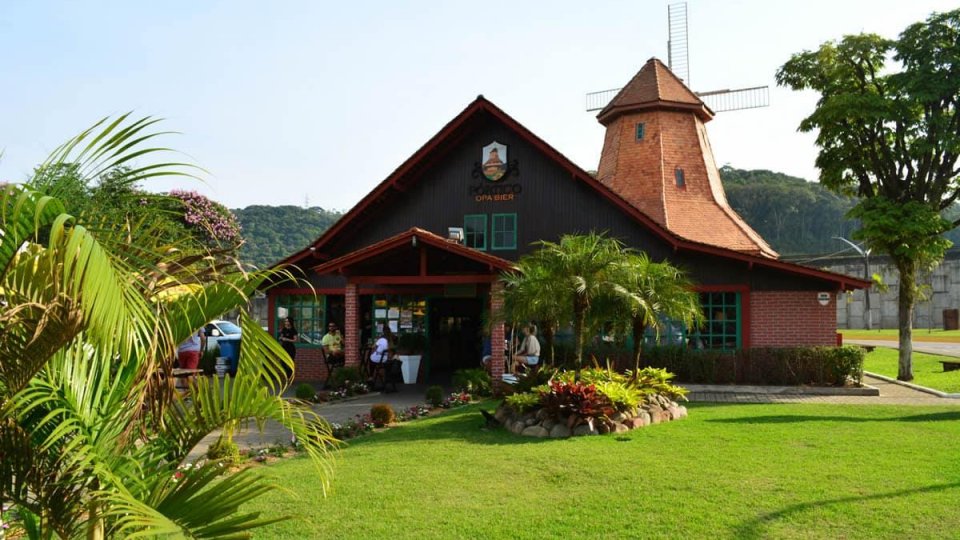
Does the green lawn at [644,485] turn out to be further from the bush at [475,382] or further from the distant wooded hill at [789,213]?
the distant wooded hill at [789,213]

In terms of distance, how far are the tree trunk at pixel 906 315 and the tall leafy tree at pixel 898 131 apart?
0.02 metres

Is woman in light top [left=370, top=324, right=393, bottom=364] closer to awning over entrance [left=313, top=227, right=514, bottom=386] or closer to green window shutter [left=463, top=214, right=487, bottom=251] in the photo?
awning over entrance [left=313, top=227, right=514, bottom=386]

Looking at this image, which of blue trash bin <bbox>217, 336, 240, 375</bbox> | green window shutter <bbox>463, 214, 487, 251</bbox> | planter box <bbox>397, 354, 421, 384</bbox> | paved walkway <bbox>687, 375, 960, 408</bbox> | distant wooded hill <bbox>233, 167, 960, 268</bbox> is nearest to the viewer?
paved walkway <bbox>687, 375, 960, 408</bbox>

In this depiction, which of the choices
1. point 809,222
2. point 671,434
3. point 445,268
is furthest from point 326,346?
point 809,222

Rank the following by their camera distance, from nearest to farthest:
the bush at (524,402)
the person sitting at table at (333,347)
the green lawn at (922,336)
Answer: the bush at (524,402)
the person sitting at table at (333,347)
the green lawn at (922,336)

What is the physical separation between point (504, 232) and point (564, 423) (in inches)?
356

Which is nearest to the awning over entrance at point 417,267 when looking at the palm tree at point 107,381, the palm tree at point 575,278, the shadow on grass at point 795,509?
the palm tree at point 575,278

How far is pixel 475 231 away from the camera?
1883 cm

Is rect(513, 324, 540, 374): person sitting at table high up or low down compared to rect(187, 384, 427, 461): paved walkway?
up

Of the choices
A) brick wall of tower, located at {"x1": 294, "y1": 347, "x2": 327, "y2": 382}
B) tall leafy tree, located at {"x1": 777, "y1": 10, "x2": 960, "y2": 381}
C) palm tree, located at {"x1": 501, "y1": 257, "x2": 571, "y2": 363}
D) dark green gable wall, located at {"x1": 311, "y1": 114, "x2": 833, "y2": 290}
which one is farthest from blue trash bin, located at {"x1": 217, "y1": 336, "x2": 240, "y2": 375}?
tall leafy tree, located at {"x1": 777, "y1": 10, "x2": 960, "y2": 381}

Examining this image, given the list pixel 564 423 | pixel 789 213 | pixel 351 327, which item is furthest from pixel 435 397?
pixel 789 213

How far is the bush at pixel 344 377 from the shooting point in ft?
50.2

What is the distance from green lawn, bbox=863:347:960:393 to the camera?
16.6m

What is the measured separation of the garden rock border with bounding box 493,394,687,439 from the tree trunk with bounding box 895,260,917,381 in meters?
9.49
